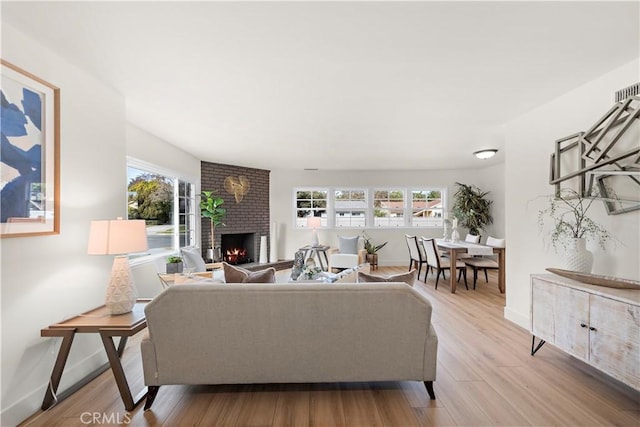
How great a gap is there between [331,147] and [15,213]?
12.6 ft

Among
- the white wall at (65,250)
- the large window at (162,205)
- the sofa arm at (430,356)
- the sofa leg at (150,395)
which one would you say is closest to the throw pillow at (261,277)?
the sofa leg at (150,395)

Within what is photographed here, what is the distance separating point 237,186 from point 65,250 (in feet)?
14.7

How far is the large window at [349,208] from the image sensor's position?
7.58m

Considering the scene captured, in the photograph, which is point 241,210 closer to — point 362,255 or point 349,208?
point 349,208

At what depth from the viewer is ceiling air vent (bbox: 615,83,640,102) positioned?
2219mm

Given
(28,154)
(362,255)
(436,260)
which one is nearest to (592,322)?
(436,260)

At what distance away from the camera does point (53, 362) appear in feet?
6.80

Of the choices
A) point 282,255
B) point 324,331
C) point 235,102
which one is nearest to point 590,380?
point 324,331

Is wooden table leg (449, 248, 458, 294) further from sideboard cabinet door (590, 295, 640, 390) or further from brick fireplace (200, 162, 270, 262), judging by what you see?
brick fireplace (200, 162, 270, 262)

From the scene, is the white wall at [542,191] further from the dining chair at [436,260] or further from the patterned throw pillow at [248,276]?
the patterned throw pillow at [248,276]

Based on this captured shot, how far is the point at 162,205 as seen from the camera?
4551mm

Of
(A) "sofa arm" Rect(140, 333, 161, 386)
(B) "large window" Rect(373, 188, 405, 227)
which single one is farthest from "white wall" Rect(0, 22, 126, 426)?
(B) "large window" Rect(373, 188, 405, 227)

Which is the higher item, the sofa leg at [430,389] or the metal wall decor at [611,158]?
the metal wall decor at [611,158]

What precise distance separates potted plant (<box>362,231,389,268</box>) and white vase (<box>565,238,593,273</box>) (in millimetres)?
4554
